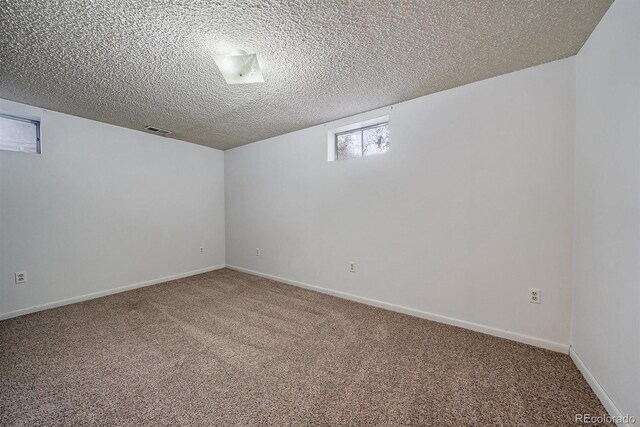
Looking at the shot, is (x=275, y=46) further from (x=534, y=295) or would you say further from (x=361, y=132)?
(x=534, y=295)

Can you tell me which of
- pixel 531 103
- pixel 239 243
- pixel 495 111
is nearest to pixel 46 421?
pixel 239 243

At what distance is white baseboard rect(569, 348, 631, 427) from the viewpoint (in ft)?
3.97

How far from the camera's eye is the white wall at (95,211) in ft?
8.32

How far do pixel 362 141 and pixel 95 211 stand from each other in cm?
365

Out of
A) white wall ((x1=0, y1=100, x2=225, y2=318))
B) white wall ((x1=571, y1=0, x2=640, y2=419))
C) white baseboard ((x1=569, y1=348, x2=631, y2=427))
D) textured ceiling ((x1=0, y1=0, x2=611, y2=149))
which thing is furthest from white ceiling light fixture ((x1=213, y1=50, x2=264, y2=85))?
white baseboard ((x1=569, y1=348, x2=631, y2=427))

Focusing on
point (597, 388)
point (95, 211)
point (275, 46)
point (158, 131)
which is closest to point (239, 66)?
point (275, 46)

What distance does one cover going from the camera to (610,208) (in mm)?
1315

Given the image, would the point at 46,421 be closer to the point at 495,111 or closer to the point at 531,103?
the point at 495,111

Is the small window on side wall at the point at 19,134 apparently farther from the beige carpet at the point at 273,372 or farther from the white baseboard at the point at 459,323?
the white baseboard at the point at 459,323

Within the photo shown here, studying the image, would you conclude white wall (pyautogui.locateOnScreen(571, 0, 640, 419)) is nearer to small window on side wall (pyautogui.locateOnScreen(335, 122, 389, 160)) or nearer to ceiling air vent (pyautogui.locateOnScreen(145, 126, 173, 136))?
small window on side wall (pyautogui.locateOnScreen(335, 122, 389, 160))

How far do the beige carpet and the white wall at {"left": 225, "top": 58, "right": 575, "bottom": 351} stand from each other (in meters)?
0.30

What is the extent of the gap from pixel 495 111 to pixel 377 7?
144 cm

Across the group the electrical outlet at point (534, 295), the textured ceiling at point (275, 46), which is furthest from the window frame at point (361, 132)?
the electrical outlet at point (534, 295)

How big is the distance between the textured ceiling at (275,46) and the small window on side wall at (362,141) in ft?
1.29
